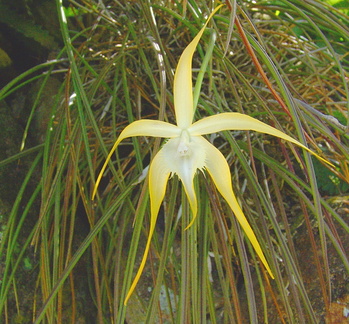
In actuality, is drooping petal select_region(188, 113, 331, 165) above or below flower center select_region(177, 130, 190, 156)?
above

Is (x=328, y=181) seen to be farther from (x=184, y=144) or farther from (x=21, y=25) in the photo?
(x=21, y=25)

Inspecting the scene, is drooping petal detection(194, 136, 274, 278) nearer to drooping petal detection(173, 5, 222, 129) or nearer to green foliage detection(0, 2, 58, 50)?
drooping petal detection(173, 5, 222, 129)

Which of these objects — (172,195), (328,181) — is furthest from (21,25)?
(328,181)

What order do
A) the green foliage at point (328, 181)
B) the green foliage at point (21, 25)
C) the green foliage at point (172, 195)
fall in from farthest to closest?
the green foliage at point (21, 25) < the green foliage at point (328, 181) < the green foliage at point (172, 195)

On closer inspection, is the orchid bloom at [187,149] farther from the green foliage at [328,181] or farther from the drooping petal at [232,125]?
the green foliage at [328,181]

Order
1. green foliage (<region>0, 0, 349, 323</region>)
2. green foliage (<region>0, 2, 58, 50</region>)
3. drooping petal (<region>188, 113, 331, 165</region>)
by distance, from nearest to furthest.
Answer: drooping petal (<region>188, 113, 331, 165</region>), green foliage (<region>0, 0, 349, 323</region>), green foliage (<region>0, 2, 58, 50</region>)

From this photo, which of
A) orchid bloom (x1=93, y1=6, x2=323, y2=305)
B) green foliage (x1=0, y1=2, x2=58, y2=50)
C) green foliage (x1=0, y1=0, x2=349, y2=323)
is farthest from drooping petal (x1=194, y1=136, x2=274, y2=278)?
green foliage (x1=0, y1=2, x2=58, y2=50)

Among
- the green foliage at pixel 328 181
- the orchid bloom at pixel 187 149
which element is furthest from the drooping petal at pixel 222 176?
the green foliage at pixel 328 181
